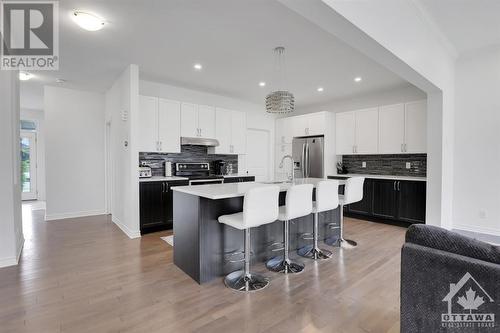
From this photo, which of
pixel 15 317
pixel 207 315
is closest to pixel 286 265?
pixel 207 315

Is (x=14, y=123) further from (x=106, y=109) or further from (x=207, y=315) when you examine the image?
(x=207, y=315)

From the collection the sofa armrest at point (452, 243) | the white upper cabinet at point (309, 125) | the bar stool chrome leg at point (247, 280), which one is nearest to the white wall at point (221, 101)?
the white upper cabinet at point (309, 125)

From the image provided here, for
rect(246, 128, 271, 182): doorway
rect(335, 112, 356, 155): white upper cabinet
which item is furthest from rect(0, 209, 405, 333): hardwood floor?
rect(246, 128, 271, 182): doorway

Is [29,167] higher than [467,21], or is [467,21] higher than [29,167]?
[467,21]

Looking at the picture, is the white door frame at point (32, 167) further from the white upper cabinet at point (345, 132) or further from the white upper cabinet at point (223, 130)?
the white upper cabinet at point (345, 132)

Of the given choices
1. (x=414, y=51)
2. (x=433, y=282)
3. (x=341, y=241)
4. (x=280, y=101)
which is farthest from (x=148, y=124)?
(x=433, y=282)

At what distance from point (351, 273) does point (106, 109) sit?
228 inches

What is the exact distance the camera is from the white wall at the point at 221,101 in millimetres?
5086

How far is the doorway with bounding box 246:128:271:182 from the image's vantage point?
22.3 feet

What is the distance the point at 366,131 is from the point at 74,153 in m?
6.37

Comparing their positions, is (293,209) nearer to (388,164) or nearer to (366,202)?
(366,202)

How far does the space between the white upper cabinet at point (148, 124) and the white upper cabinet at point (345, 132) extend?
4077mm

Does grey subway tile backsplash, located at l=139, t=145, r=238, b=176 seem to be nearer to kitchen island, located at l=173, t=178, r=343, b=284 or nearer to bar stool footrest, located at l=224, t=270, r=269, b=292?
kitchen island, located at l=173, t=178, r=343, b=284

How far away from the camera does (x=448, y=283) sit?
4.08 ft
